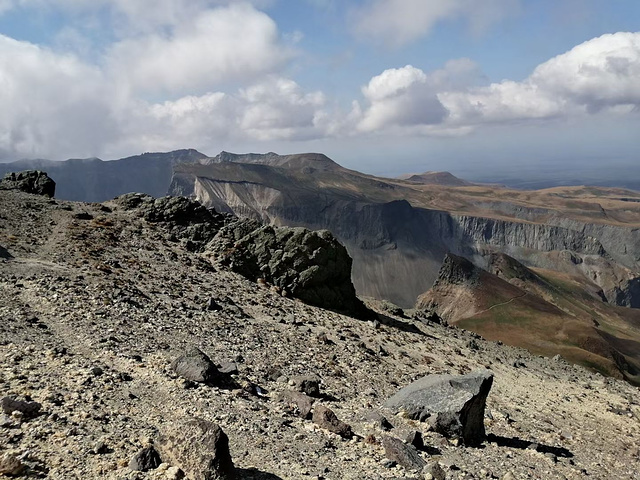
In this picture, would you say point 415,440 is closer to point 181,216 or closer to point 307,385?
point 307,385

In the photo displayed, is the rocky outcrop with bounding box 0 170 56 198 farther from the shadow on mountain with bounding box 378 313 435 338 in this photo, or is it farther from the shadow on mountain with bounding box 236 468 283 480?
the shadow on mountain with bounding box 236 468 283 480

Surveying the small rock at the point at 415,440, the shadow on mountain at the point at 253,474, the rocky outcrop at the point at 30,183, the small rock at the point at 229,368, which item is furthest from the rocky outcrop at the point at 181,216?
the shadow on mountain at the point at 253,474

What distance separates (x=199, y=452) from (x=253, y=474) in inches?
64.6

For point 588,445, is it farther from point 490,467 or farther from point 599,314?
point 599,314

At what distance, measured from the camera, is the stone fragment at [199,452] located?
29.3ft

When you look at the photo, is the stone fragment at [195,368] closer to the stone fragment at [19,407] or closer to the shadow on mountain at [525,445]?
the stone fragment at [19,407]

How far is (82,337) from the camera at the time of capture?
642 inches

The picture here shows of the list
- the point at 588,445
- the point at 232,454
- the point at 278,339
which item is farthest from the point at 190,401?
the point at 588,445

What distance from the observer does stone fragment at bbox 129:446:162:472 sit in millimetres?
9133

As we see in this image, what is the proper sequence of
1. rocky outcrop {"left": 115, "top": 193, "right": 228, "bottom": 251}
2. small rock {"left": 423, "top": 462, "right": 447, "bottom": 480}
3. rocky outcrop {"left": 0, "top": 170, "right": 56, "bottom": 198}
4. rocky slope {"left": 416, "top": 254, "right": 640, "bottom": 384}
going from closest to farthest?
1. small rock {"left": 423, "top": 462, "right": 447, "bottom": 480}
2. rocky outcrop {"left": 115, "top": 193, "right": 228, "bottom": 251}
3. rocky outcrop {"left": 0, "top": 170, "right": 56, "bottom": 198}
4. rocky slope {"left": 416, "top": 254, "right": 640, "bottom": 384}

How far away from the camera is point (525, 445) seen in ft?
53.0

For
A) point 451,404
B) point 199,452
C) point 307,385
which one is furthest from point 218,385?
point 451,404

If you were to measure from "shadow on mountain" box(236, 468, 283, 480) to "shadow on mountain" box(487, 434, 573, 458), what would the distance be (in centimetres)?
879

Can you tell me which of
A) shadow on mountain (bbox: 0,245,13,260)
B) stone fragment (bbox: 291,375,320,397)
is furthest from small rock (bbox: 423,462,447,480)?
shadow on mountain (bbox: 0,245,13,260)
